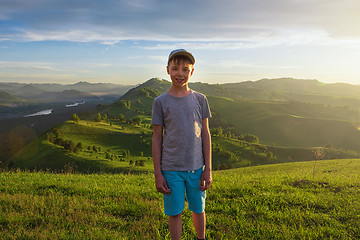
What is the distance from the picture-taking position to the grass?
4.85 metres

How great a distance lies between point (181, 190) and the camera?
3686 millimetres

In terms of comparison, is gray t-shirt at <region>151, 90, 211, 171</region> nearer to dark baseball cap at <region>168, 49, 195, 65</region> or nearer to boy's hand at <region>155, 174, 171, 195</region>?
boy's hand at <region>155, 174, 171, 195</region>

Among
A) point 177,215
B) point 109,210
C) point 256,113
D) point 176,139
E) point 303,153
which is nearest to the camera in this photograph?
point 176,139

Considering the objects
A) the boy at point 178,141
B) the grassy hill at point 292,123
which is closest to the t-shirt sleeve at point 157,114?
the boy at point 178,141

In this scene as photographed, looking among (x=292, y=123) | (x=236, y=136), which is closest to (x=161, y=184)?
(x=236, y=136)

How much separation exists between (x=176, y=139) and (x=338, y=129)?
489 feet

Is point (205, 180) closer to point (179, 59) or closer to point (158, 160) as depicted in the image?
point (158, 160)

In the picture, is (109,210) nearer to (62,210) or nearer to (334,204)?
(62,210)

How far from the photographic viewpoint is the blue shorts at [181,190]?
3.63 metres

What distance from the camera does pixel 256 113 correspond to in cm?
16325

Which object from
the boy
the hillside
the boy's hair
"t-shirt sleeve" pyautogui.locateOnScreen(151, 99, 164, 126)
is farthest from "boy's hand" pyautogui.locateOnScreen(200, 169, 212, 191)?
the hillside

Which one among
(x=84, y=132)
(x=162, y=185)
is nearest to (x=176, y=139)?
(x=162, y=185)

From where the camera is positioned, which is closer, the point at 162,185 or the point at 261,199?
the point at 162,185

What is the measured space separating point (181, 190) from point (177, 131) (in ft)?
3.01
